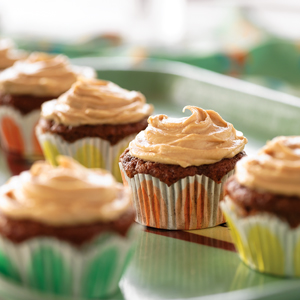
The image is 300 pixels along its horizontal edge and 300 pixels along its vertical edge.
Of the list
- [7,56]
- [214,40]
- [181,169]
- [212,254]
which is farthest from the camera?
[214,40]

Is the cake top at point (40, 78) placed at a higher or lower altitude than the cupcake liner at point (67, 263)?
lower

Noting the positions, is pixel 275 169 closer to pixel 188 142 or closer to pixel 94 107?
pixel 188 142

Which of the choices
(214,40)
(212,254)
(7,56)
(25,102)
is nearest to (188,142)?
(212,254)

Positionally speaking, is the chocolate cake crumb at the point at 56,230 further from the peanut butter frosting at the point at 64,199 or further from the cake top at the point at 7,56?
the cake top at the point at 7,56

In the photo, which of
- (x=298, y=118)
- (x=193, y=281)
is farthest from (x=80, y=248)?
(x=298, y=118)

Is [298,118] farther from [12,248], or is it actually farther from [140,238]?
[12,248]

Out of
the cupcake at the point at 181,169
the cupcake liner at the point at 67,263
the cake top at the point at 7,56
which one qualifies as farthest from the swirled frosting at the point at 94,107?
the cake top at the point at 7,56

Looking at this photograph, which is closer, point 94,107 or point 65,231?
point 65,231
